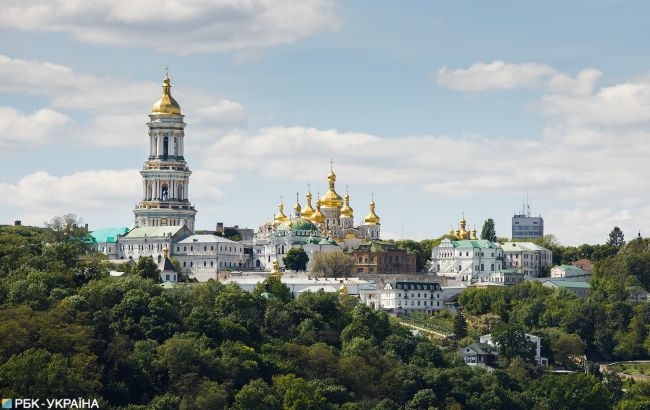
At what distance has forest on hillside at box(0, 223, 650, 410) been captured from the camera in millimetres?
87938

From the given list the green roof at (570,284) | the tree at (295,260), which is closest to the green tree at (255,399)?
the tree at (295,260)

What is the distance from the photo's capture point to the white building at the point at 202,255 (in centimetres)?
13412

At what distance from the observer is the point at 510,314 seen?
12612 cm

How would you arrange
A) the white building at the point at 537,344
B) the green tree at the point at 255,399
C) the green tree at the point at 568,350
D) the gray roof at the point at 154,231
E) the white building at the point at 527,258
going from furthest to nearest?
1. the white building at the point at 527,258
2. the gray roof at the point at 154,231
3. the green tree at the point at 568,350
4. the white building at the point at 537,344
5. the green tree at the point at 255,399

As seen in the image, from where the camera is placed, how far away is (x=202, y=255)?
135m

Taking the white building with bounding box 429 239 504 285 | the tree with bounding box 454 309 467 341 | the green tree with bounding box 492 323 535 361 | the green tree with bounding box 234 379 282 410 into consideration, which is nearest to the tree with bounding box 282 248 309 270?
the white building with bounding box 429 239 504 285

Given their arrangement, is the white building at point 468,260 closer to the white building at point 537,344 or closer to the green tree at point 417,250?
the green tree at point 417,250

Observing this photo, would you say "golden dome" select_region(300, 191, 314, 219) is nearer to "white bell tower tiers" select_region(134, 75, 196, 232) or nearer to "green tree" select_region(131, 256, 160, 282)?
"white bell tower tiers" select_region(134, 75, 196, 232)

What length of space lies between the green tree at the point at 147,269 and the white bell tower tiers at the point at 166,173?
888 inches


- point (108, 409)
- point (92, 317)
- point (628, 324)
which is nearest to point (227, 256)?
point (628, 324)

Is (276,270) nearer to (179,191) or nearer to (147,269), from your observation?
(179,191)

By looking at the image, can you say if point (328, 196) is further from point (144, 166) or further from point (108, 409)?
point (108, 409)

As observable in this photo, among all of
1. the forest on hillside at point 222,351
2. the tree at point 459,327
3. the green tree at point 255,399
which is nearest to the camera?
the forest on hillside at point 222,351

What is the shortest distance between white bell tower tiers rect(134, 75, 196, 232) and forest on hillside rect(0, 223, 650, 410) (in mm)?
19898
